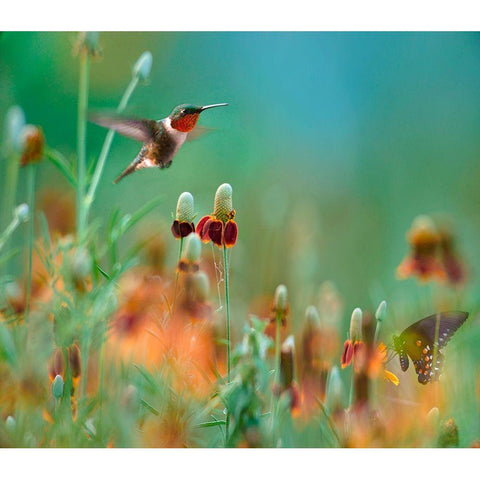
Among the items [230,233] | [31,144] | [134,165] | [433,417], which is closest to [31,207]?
[31,144]

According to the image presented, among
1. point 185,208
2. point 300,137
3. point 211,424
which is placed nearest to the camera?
point 211,424

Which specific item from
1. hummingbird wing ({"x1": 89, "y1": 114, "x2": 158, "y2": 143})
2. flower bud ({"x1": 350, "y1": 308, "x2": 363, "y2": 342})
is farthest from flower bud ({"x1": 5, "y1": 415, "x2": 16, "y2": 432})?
flower bud ({"x1": 350, "y1": 308, "x2": 363, "y2": 342})

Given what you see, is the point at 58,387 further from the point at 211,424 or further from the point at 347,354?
the point at 347,354

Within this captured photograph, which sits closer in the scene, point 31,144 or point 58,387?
point 58,387

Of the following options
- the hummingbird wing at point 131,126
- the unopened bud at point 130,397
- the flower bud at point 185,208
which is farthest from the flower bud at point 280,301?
the hummingbird wing at point 131,126

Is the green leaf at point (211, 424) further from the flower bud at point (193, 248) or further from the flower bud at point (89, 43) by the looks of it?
the flower bud at point (89, 43)

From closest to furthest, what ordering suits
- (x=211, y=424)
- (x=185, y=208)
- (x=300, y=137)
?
(x=211, y=424) → (x=185, y=208) → (x=300, y=137)

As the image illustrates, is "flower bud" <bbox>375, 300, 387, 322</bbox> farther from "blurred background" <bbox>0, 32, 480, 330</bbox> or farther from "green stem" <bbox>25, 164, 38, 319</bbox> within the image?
"green stem" <bbox>25, 164, 38, 319</bbox>
